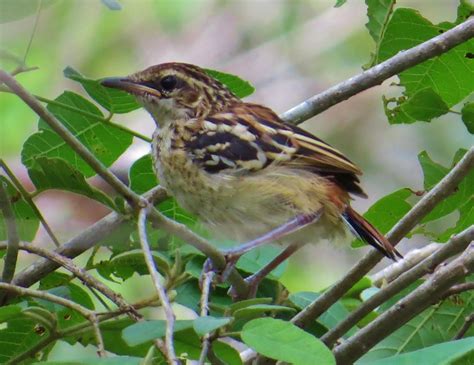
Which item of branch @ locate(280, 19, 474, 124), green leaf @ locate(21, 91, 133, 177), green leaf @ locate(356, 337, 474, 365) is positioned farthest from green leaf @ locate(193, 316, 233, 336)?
branch @ locate(280, 19, 474, 124)

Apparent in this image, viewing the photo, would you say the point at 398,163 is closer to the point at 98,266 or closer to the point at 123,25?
the point at 123,25

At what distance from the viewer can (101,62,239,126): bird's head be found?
11.7 ft

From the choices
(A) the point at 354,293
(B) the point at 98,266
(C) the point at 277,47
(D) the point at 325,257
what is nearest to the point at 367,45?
(C) the point at 277,47

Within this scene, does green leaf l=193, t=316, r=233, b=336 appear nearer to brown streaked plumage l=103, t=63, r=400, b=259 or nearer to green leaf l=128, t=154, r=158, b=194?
brown streaked plumage l=103, t=63, r=400, b=259

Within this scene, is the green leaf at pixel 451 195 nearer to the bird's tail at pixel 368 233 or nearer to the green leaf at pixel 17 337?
the bird's tail at pixel 368 233

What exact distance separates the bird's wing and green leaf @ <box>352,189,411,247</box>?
0.08 metres

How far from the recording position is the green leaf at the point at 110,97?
3.11m

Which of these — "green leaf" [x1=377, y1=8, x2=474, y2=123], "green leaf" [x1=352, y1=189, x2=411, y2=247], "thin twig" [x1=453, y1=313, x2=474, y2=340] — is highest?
"green leaf" [x1=377, y1=8, x2=474, y2=123]

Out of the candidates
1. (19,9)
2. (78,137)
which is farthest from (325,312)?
(19,9)

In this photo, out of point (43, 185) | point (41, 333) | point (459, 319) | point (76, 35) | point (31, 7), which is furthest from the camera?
point (76, 35)

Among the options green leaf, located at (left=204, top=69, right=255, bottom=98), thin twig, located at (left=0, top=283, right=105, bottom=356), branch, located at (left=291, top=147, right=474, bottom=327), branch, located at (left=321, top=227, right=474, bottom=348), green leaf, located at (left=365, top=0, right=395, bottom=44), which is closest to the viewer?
thin twig, located at (left=0, top=283, right=105, bottom=356)

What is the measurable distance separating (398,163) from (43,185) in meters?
5.47

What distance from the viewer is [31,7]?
2363 millimetres

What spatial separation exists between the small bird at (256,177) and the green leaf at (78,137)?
0.11 m
